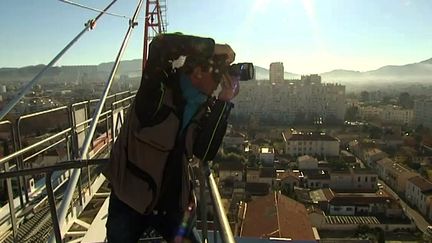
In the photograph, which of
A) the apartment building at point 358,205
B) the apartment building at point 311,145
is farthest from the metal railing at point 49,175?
the apartment building at point 311,145

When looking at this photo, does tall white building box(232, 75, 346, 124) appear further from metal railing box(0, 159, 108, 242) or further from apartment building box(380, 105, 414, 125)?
metal railing box(0, 159, 108, 242)

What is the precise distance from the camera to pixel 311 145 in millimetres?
27594

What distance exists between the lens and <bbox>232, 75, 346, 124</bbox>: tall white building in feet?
147

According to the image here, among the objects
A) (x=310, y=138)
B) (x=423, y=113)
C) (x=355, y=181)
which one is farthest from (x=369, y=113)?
(x=355, y=181)

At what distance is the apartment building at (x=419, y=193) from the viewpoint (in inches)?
638

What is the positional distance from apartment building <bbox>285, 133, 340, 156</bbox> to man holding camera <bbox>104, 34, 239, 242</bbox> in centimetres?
2667

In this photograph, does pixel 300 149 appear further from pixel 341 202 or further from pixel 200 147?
pixel 200 147

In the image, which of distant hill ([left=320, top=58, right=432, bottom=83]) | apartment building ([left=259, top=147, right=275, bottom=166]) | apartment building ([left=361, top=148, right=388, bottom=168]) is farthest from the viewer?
distant hill ([left=320, top=58, right=432, bottom=83])

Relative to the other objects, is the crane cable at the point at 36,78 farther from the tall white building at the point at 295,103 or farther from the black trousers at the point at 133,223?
the tall white building at the point at 295,103

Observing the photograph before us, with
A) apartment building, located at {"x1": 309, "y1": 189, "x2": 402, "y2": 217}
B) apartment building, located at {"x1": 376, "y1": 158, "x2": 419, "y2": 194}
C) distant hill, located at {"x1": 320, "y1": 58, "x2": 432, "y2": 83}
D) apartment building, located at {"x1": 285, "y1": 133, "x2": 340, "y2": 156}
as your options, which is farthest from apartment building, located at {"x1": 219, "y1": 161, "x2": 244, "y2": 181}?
distant hill, located at {"x1": 320, "y1": 58, "x2": 432, "y2": 83}

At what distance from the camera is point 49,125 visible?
3.34 meters

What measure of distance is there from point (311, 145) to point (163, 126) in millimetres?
27498

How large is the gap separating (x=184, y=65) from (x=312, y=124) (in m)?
43.0

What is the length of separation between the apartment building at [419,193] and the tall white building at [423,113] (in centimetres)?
2635
